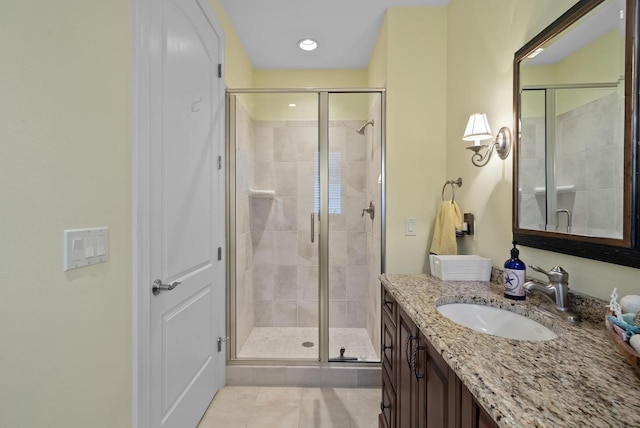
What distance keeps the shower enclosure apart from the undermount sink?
3.25 ft

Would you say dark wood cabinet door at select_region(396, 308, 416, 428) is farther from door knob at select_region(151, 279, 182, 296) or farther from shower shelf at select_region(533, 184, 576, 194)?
door knob at select_region(151, 279, 182, 296)

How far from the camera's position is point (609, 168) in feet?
2.96

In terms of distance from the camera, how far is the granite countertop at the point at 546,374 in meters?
0.51

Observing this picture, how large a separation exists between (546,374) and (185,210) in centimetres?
155

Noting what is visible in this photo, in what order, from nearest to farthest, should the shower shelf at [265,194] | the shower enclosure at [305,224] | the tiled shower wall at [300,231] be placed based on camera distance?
the shower enclosure at [305,224]
the tiled shower wall at [300,231]
the shower shelf at [265,194]

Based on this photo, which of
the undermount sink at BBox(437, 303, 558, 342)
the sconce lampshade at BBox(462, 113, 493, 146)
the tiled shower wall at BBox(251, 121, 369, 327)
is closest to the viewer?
the undermount sink at BBox(437, 303, 558, 342)

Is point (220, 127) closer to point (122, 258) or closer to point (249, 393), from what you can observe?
point (122, 258)

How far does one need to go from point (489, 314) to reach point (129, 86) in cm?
165

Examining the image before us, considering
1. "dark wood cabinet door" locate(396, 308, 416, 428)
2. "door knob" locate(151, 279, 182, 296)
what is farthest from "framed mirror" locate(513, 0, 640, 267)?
"door knob" locate(151, 279, 182, 296)

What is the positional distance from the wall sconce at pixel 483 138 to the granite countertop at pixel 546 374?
2.65 ft

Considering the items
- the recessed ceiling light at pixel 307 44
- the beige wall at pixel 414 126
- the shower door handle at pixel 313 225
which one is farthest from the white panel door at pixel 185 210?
the beige wall at pixel 414 126

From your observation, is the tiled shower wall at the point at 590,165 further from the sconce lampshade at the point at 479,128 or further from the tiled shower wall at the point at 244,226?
the tiled shower wall at the point at 244,226

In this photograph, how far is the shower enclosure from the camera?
2.23 meters

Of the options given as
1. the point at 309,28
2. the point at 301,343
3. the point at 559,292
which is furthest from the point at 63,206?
the point at 309,28
